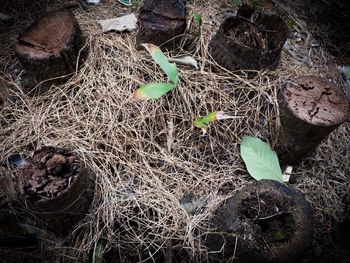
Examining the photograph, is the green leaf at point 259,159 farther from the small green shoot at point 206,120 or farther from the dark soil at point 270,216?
the dark soil at point 270,216

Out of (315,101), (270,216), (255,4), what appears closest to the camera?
(270,216)

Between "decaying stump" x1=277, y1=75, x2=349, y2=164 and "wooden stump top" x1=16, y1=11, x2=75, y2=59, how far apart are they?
38.0 inches

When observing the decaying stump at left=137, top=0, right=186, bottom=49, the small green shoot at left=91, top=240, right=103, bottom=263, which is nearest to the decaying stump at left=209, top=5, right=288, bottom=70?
Answer: the decaying stump at left=137, top=0, right=186, bottom=49

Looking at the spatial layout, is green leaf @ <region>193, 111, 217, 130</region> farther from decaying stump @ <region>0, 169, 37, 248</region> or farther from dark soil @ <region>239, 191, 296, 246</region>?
decaying stump @ <region>0, 169, 37, 248</region>

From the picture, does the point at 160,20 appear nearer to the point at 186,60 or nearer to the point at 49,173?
the point at 186,60

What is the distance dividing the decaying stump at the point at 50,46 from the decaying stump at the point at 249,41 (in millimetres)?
643

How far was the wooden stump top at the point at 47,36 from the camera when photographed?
1.63 meters

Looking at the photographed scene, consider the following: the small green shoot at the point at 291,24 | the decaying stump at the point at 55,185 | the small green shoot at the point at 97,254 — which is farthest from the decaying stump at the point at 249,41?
the small green shoot at the point at 97,254

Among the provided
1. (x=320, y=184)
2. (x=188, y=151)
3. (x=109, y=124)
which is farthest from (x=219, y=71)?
(x=320, y=184)

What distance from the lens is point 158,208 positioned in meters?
1.52

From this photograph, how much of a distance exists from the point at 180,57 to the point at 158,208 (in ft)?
2.44

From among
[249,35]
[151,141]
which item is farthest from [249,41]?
[151,141]

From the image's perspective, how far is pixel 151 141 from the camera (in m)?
1.69

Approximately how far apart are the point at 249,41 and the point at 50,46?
0.89 metres
